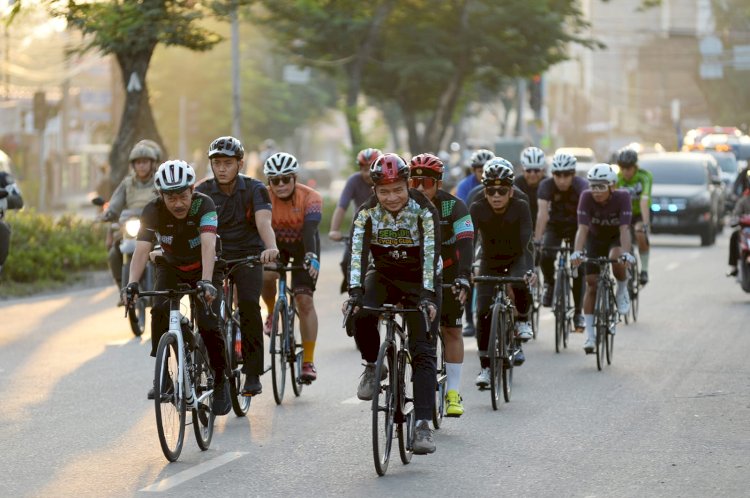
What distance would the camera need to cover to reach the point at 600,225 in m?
14.2

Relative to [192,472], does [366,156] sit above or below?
above

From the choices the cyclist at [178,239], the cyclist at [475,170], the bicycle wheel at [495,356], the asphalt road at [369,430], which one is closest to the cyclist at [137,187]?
the asphalt road at [369,430]

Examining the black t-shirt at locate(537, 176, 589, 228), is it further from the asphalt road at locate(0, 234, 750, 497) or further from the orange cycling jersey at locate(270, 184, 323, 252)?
the orange cycling jersey at locate(270, 184, 323, 252)

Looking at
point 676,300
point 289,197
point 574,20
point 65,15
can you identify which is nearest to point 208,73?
point 574,20

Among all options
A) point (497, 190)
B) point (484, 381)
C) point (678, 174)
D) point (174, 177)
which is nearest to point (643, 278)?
point (497, 190)

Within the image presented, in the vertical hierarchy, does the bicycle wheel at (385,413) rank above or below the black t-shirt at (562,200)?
below

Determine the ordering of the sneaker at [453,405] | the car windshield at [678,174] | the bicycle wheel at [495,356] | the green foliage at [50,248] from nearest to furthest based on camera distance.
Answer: the sneaker at [453,405], the bicycle wheel at [495,356], the green foliage at [50,248], the car windshield at [678,174]

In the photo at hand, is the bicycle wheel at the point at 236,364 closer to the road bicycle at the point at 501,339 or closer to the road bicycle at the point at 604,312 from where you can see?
the road bicycle at the point at 501,339

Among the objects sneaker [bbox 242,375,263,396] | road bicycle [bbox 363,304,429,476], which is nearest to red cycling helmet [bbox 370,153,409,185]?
road bicycle [bbox 363,304,429,476]

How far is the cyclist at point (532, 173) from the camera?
15.0 metres

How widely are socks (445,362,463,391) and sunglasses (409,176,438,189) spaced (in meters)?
1.13

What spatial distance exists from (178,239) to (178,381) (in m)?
0.97

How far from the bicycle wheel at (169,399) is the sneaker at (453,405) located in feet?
5.94

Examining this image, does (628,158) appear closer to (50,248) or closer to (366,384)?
(50,248)
